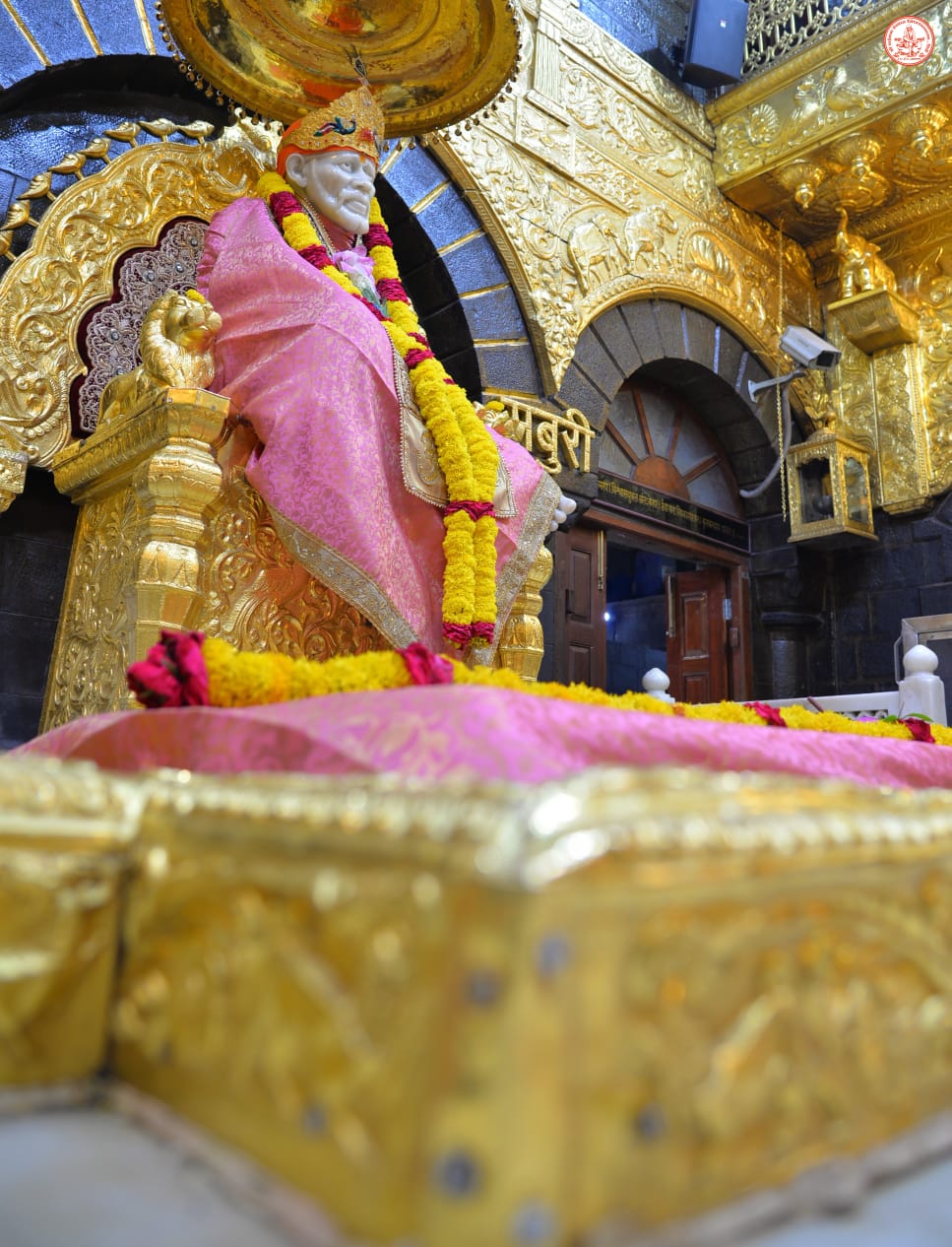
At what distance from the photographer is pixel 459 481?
7.05 feet

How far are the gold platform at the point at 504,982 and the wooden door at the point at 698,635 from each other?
545 cm

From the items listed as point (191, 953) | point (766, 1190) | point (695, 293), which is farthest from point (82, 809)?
point (695, 293)

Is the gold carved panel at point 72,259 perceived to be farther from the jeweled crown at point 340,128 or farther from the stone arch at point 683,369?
the stone arch at point 683,369

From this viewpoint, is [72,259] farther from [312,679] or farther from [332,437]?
[312,679]

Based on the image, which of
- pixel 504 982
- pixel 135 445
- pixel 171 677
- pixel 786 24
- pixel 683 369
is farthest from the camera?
pixel 786 24

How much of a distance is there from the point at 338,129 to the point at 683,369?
3.24 m

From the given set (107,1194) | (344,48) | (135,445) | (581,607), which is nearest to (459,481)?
(135,445)

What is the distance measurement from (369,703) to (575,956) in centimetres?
55

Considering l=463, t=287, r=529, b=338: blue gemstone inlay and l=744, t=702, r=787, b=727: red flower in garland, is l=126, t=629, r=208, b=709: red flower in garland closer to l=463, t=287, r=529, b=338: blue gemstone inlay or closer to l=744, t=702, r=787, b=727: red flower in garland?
l=744, t=702, r=787, b=727: red flower in garland

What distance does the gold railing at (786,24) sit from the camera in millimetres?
5293

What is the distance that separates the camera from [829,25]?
5.27 metres

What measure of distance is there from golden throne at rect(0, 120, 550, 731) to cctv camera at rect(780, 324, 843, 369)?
3.59 metres

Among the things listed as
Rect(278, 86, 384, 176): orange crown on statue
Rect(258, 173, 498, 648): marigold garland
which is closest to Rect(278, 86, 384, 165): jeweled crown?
Rect(278, 86, 384, 176): orange crown on statue

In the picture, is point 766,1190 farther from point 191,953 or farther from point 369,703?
point 369,703
